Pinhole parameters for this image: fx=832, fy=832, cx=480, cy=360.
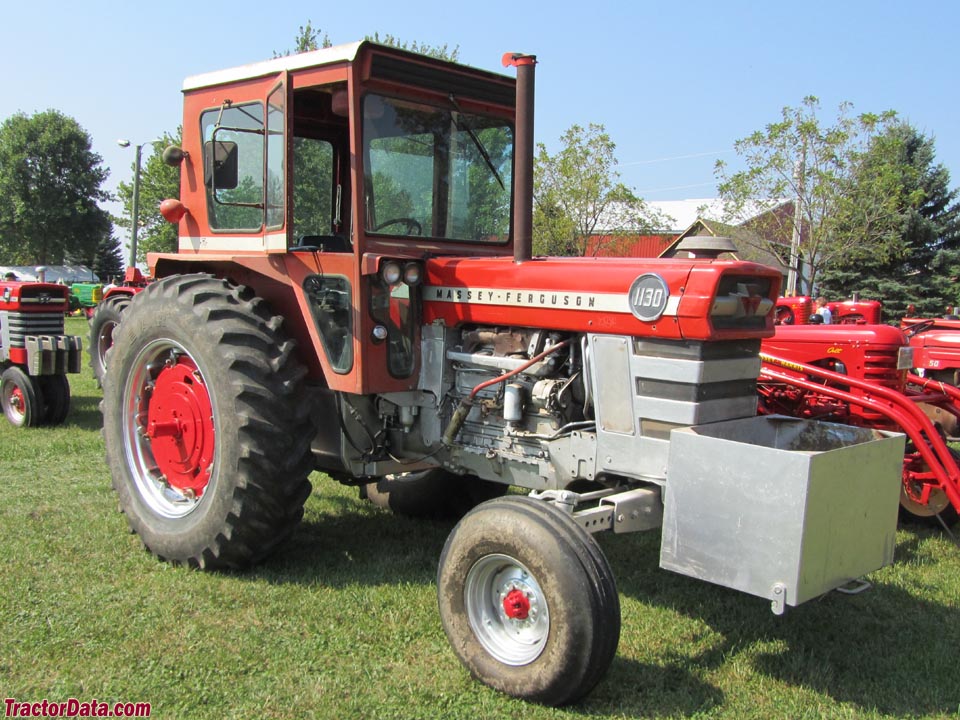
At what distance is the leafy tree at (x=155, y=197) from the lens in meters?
22.4

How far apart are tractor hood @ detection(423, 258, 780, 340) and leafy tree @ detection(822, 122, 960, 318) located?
24342mm

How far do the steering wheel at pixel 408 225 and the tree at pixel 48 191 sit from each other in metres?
42.4

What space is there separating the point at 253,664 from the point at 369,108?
2.59 m

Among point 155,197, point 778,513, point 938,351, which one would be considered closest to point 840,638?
point 778,513

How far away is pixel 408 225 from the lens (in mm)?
4355

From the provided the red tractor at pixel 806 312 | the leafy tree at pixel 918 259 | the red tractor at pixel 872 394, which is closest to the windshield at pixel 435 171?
the red tractor at pixel 872 394

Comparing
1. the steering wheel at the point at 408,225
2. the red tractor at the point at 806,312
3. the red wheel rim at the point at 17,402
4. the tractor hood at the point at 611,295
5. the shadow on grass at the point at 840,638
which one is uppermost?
the steering wheel at the point at 408,225

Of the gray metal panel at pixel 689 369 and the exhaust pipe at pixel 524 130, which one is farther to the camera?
the exhaust pipe at pixel 524 130

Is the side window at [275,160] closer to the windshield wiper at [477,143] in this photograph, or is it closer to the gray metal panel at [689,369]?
the windshield wiper at [477,143]

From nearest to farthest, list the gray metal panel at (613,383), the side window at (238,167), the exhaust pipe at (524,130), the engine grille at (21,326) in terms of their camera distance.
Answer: the gray metal panel at (613,383)
the exhaust pipe at (524,130)
the side window at (238,167)
the engine grille at (21,326)

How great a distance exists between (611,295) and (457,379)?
105cm

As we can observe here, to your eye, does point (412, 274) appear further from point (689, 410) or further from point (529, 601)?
point (529, 601)

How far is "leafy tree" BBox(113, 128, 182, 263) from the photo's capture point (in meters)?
22.4

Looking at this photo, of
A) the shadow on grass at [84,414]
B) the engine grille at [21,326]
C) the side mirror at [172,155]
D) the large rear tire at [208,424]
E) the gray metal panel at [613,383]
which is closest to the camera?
the gray metal panel at [613,383]
